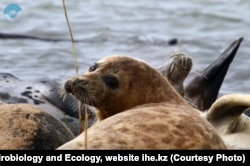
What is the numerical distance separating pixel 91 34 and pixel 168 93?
9.14 m

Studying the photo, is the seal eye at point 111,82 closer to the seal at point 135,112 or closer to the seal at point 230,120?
the seal at point 135,112

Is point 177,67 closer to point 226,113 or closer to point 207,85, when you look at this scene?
point 226,113

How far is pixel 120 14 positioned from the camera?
1625 cm

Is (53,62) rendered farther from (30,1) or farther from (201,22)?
(30,1)

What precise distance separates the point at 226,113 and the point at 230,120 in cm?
7

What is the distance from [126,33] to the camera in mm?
13969

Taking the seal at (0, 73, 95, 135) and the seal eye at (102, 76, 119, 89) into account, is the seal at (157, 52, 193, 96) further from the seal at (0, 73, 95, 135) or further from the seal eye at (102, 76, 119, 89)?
the seal eye at (102, 76, 119, 89)

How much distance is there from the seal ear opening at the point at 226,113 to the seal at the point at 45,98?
1.42 metres

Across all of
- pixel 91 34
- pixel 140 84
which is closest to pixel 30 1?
pixel 91 34

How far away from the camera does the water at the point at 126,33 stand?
10867 mm

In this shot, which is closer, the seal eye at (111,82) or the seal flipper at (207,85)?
the seal eye at (111,82)
